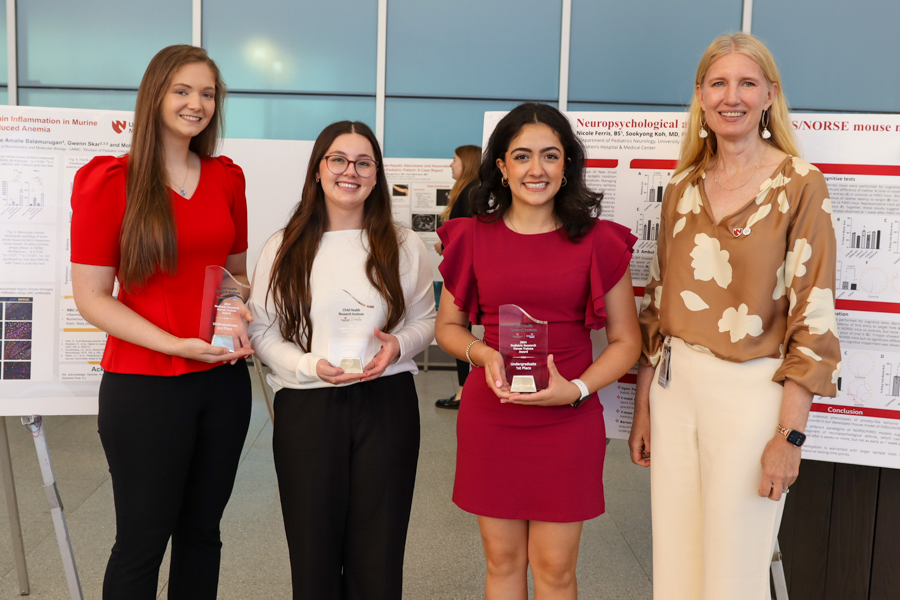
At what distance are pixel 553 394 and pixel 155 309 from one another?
112cm

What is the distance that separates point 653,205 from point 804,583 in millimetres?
1472

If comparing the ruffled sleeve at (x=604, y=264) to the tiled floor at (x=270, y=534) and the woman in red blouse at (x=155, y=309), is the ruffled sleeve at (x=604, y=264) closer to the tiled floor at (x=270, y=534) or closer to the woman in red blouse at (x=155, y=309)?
the woman in red blouse at (x=155, y=309)

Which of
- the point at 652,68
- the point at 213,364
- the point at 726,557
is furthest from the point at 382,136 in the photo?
the point at 726,557

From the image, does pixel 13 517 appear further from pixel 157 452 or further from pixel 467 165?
pixel 467 165

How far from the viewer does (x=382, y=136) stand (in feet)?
22.5

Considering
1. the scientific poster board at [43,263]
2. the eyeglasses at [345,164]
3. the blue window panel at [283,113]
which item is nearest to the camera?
the eyeglasses at [345,164]

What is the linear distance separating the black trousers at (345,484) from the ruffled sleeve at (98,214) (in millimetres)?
633

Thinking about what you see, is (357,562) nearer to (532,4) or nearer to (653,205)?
(653,205)

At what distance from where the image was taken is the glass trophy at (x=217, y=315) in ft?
6.07

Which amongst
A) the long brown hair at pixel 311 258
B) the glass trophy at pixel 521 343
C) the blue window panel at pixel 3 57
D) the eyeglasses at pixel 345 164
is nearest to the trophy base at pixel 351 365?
the long brown hair at pixel 311 258

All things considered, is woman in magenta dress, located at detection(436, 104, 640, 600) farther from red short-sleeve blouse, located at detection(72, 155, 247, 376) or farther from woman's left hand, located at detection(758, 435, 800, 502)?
red short-sleeve blouse, located at detection(72, 155, 247, 376)

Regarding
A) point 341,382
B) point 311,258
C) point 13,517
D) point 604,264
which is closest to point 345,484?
point 341,382

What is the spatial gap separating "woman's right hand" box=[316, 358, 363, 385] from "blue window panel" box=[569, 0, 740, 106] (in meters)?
5.74

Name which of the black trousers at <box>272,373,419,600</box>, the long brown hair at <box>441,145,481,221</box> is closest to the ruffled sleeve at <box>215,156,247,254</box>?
the black trousers at <box>272,373,419,600</box>
